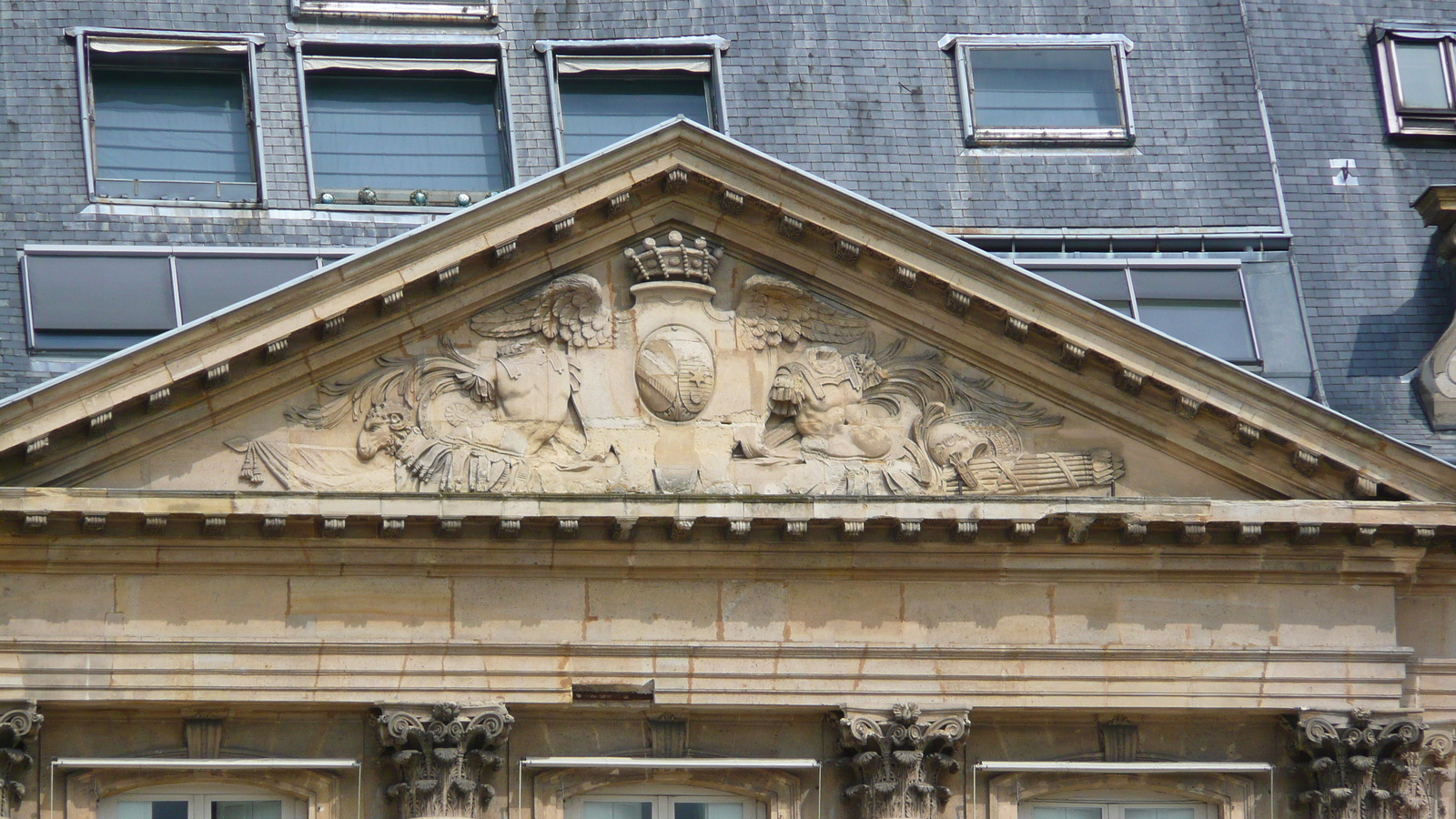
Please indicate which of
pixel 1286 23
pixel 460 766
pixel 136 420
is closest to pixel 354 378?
pixel 136 420

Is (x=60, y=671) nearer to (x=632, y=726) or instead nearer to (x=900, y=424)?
(x=632, y=726)

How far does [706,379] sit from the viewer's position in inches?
950

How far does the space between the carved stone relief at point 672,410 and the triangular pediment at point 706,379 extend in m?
0.02

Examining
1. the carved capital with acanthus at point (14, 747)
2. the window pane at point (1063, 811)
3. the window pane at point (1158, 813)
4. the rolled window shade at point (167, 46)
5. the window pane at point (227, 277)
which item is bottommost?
the window pane at point (1158, 813)

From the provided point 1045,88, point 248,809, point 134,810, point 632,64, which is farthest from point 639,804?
point 1045,88

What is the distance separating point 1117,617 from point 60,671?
953 cm

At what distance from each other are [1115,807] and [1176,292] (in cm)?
573

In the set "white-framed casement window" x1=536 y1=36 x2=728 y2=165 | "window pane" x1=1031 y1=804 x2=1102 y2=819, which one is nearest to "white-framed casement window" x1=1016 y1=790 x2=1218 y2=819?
"window pane" x1=1031 y1=804 x2=1102 y2=819

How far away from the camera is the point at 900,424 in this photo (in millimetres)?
24391

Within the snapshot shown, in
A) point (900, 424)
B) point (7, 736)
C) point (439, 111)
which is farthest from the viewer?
point (439, 111)

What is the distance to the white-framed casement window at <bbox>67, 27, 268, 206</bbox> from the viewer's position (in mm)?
27375

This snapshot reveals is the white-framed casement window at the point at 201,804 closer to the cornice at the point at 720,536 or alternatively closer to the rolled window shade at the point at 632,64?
the cornice at the point at 720,536

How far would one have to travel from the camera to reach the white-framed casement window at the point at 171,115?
A: 27375 mm

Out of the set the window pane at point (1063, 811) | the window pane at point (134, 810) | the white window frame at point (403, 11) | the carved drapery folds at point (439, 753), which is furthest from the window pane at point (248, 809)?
the white window frame at point (403, 11)
